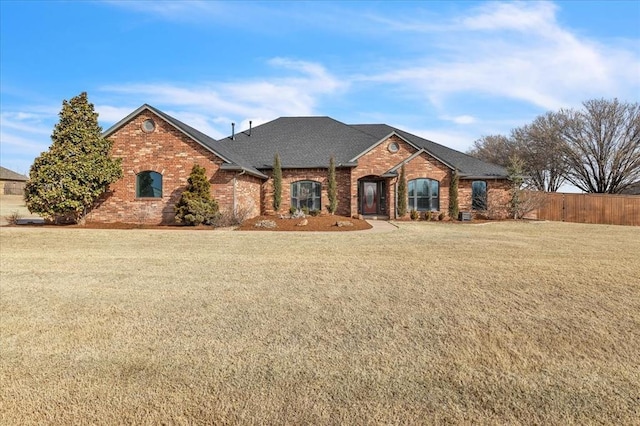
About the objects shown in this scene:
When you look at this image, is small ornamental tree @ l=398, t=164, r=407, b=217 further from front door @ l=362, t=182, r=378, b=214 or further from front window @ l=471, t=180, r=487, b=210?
front window @ l=471, t=180, r=487, b=210

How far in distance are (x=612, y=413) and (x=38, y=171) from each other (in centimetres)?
1905

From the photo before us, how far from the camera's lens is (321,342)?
13.6 ft

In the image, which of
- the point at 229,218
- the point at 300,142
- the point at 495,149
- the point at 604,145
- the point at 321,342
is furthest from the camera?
the point at 495,149

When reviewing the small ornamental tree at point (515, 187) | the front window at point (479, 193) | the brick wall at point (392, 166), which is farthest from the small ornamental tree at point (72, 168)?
the small ornamental tree at point (515, 187)

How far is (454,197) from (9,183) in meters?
54.7

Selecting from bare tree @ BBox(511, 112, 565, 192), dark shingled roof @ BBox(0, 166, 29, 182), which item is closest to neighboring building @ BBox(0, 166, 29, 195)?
dark shingled roof @ BBox(0, 166, 29, 182)

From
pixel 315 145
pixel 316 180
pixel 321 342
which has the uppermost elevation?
pixel 315 145

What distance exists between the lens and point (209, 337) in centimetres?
428

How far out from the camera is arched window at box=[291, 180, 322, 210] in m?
22.2

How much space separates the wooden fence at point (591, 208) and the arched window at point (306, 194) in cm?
1430

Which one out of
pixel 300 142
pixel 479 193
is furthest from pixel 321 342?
pixel 300 142

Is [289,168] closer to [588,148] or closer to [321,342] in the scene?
[321,342]

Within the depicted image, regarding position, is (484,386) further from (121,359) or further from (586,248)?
(586,248)

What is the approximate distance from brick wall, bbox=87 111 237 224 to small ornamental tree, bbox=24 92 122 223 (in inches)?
29.3
